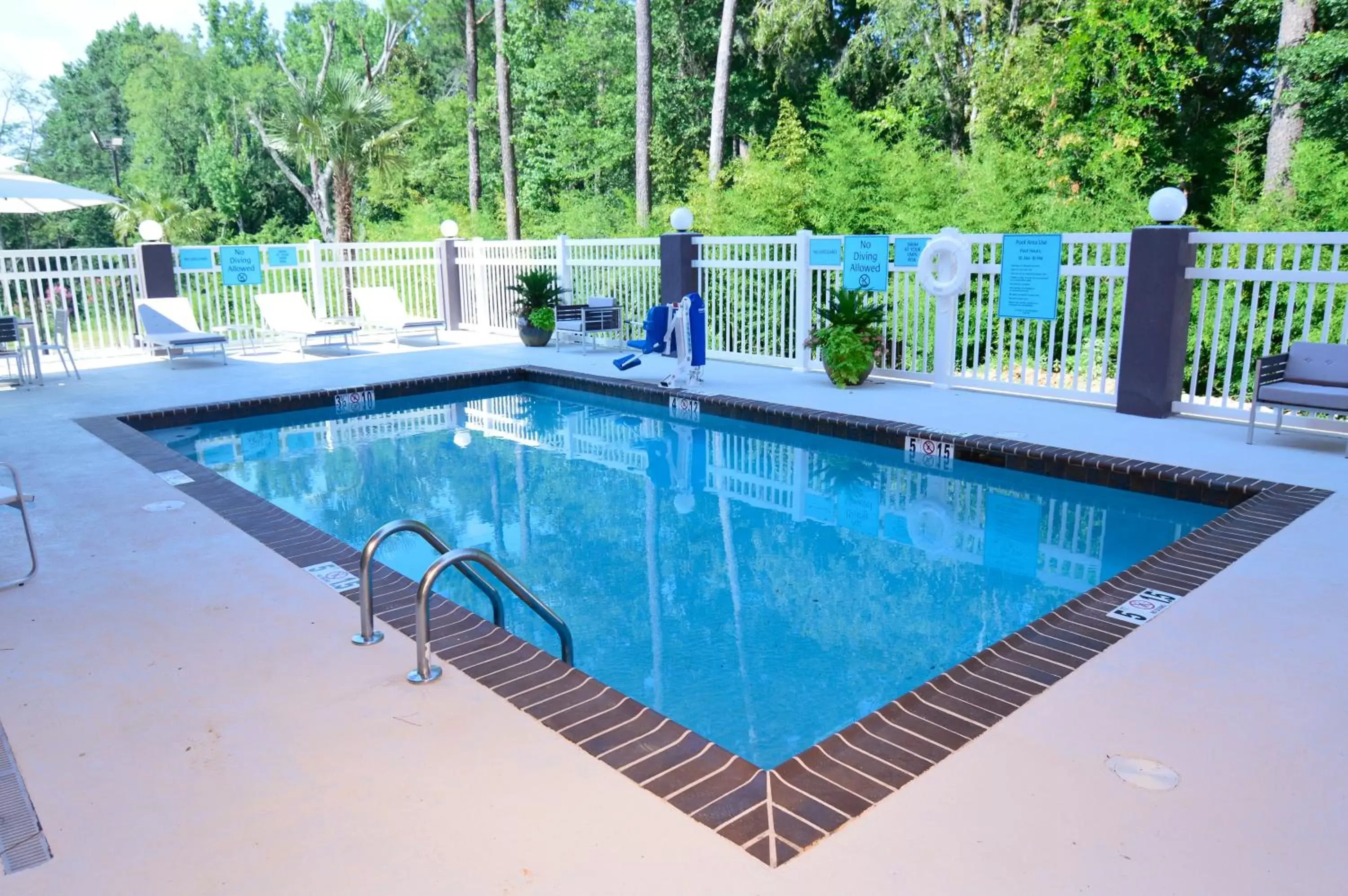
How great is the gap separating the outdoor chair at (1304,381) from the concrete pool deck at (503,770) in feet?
6.89

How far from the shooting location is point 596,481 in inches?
251

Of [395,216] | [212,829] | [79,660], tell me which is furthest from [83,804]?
[395,216]

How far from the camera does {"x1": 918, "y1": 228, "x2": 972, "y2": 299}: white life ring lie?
785 centimetres

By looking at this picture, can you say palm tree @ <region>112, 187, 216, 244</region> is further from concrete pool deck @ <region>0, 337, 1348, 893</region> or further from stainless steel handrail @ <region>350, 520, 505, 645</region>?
stainless steel handrail @ <region>350, 520, 505, 645</region>

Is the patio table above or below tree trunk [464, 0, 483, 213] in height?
below

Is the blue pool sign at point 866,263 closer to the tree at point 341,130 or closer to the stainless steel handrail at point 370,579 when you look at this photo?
the stainless steel handrail at point 370,579

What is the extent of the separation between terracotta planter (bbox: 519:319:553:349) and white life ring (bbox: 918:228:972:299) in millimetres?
5283

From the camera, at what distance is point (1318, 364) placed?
19.2 ft

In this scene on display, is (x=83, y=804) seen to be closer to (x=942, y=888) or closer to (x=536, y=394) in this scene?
(x=942, y=888)

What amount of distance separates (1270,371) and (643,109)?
508 inches

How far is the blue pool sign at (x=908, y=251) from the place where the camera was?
26.9 ft

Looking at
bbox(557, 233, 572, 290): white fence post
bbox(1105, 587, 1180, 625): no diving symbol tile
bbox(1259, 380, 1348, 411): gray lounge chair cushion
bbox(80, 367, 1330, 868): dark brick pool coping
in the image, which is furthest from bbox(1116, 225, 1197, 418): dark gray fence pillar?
bbox(557, 233, 572, 290): white fence post

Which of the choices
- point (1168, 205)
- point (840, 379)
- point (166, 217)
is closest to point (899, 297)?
point (840, 379)

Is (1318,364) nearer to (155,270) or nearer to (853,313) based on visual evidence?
(853,313)
